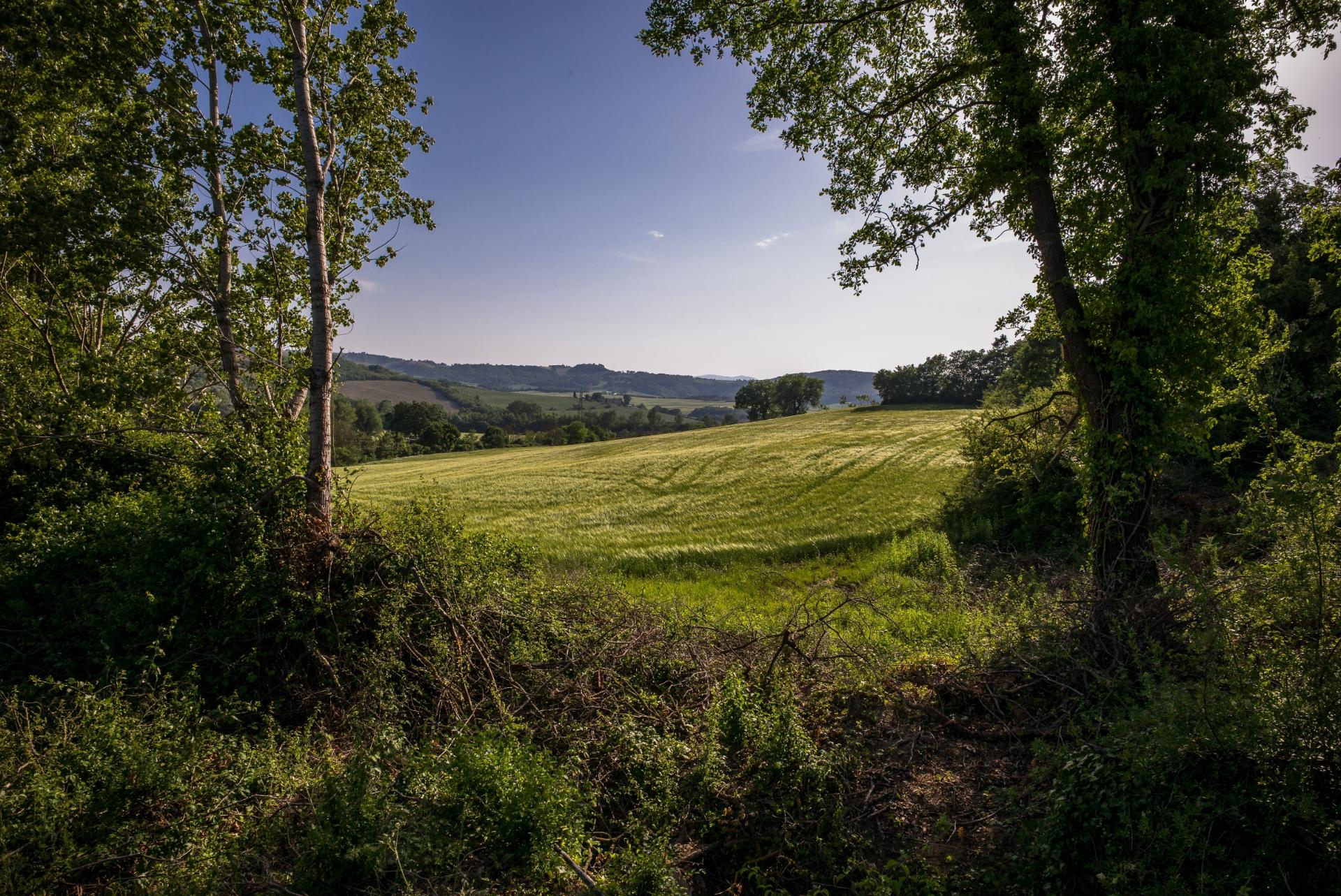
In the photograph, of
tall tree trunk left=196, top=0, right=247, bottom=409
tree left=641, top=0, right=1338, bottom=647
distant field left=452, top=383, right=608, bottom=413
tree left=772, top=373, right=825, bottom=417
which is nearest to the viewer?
tree left=641, top=0, right=1338, bottom=647

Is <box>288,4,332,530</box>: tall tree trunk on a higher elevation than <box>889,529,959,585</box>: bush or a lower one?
higher

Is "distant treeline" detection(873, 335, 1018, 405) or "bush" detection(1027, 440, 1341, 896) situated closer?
"bush" detection(1027, 440, 1341, 896)

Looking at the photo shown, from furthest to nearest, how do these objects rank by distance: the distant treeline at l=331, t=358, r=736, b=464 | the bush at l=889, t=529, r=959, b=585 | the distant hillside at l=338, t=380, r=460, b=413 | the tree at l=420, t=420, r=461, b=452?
the distant hillside at l=338, t=380, r=460, b=413
the tree at l=420, t=420, r=461, b=452
the distant treeline at l=331, t=358, r=736, b=464
the bush at l=889, t=529, r=959, b=585

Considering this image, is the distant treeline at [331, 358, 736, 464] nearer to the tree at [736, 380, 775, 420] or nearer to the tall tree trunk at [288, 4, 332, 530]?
→ the tree at [736, 380, 775, 420]

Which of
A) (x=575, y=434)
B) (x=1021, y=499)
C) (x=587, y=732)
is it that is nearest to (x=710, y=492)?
(x=1021, y=499)

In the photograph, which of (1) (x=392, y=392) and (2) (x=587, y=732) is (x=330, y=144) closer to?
(2) (x=587, y=732)

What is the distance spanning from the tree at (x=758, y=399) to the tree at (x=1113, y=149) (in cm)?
9923

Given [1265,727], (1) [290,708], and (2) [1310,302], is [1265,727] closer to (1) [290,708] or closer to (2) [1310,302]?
(1) [290,708]

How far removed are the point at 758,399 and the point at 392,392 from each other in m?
120

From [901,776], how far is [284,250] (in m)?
11.8

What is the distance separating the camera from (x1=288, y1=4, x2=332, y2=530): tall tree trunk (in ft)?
23.5

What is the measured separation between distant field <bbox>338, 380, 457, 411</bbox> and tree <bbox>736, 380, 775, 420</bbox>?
87994 millimetres

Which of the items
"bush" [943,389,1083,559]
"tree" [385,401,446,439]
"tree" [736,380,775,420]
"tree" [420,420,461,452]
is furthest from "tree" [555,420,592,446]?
"bush" [943,389,1083,559]

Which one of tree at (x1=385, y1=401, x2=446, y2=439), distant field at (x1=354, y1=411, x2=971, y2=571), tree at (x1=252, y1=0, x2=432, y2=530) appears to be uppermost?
tree at (x1=252, y1=0, x2=432, y2=530)
